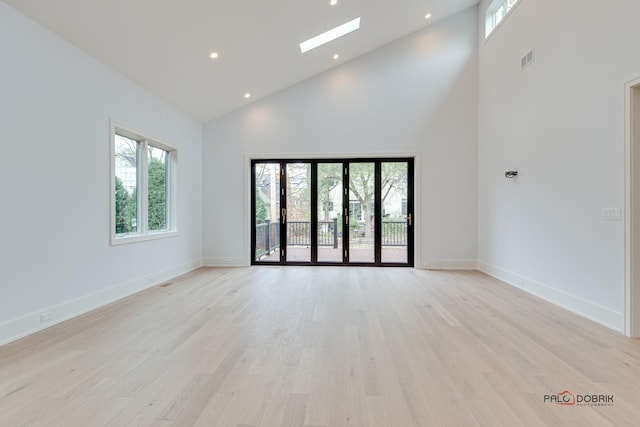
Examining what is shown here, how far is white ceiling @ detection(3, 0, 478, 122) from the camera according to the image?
3107 millimetres

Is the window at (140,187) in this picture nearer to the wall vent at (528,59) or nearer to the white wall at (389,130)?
the white wall at (389,130)

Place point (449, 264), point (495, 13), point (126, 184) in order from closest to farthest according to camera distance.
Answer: point (126, 184) < point (495, 13) < point (449, 264)

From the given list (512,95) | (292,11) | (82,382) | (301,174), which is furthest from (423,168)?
(82,382)

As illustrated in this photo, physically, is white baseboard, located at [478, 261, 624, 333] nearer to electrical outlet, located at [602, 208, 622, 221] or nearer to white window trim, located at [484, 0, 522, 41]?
electrical outlet, located at [602, 208, 622, 221]

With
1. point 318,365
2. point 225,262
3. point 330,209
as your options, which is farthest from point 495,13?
point 225,262

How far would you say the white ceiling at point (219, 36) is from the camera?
3107 millimetres

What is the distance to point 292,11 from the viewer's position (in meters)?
4.06

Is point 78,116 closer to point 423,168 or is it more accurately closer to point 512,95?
point 423,168

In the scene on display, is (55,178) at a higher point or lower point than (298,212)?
higher

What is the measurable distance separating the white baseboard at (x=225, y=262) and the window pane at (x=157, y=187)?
126cm

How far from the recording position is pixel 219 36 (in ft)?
13.1

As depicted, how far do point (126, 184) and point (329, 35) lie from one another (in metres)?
Result: 3.87

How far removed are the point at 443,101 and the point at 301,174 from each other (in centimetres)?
307

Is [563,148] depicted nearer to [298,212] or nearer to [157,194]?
[298,212]
